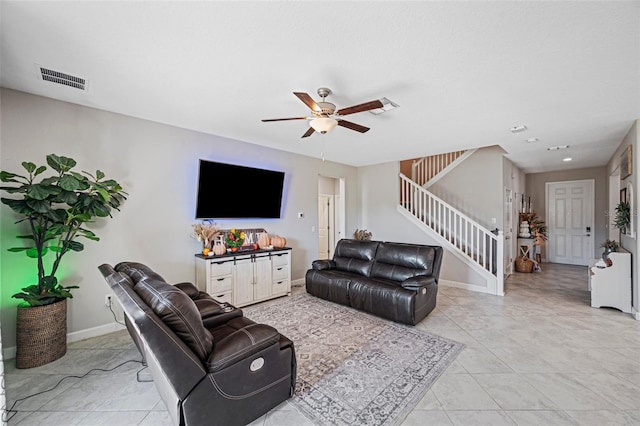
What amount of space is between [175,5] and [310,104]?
113cm

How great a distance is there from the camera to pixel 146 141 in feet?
11.7

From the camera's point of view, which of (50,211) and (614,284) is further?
(614,284)

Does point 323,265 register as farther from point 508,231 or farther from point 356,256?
point 508,231

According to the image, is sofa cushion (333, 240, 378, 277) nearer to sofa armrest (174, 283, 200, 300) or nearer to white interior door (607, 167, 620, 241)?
sofa armrest (174, 283, 200, 300)

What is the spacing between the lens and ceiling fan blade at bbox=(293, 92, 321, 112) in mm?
2246

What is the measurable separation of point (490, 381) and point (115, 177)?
4.43 metres

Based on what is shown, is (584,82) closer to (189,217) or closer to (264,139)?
(264,139)

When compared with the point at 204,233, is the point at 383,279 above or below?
below

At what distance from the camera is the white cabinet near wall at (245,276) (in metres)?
3.78

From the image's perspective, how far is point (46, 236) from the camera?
2.68 m

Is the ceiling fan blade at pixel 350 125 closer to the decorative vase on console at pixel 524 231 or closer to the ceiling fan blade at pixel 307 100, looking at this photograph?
the ceiling fan blade at pixel 307 100

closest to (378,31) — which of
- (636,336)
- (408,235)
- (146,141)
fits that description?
(146,141)

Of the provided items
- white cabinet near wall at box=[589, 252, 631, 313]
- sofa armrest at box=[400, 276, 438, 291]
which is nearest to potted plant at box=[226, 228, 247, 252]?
sofa armrest at box=[400, 276, 438, 291]

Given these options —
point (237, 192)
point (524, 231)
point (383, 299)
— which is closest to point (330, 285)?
point (383, 299)
